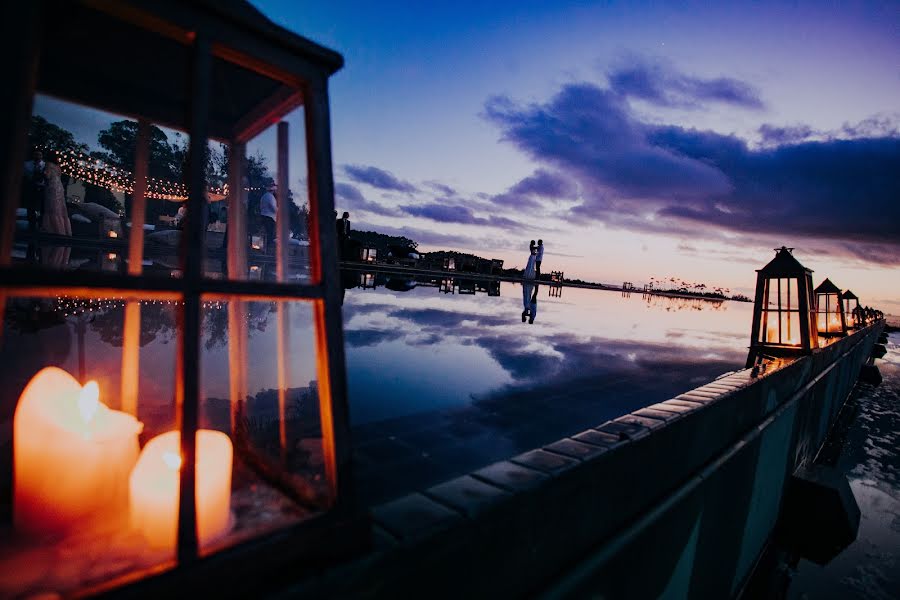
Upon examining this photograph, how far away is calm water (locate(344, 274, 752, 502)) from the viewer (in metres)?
2.65

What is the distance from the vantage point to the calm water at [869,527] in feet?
14.6

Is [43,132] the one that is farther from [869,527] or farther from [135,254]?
[869,527]

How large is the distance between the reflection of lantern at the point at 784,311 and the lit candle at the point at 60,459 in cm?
848

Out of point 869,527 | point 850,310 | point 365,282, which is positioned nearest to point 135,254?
point 869,527

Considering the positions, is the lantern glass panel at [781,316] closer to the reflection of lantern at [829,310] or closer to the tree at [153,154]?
the reflection of lantern at [829,310]

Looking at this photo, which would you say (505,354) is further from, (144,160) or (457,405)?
(144,160)

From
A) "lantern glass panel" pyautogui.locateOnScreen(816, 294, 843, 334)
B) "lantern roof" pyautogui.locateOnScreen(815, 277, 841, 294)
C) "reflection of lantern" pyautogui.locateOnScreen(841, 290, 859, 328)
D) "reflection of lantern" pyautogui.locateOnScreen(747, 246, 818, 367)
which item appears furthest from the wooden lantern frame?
"reflection of lantern" pyautogui.locateOnScreen(747, 246, 818, 367)

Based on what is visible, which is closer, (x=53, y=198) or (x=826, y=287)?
(x=53, y=198)

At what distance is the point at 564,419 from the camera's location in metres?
3.70

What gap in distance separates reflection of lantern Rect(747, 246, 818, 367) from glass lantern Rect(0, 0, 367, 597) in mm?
8055

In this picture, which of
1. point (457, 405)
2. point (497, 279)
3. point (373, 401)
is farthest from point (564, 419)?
point (497, 279)

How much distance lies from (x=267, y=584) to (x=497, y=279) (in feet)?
92.3

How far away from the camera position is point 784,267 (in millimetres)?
6859

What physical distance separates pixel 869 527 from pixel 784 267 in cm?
397
